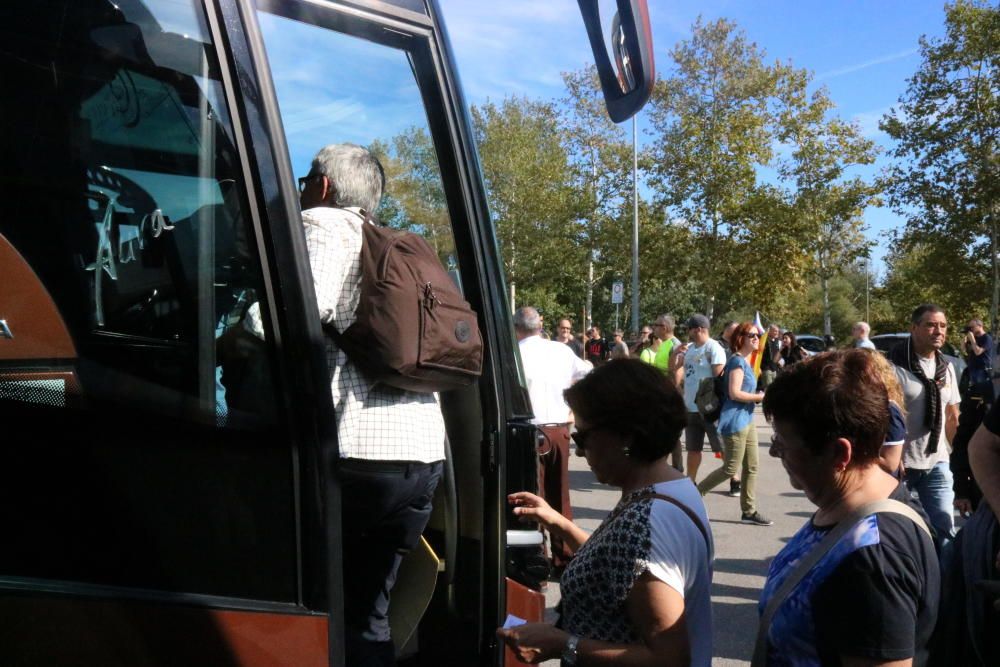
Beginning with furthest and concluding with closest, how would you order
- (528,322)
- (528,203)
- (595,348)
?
(528,203) < (595,348) < (528,322)

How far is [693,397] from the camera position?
867 centimetres

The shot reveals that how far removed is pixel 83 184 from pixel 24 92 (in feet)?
0.64

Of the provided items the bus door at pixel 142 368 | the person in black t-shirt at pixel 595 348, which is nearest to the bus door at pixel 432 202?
the bus door at pixel 142 368

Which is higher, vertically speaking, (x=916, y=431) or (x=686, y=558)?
(x=686, y=558)

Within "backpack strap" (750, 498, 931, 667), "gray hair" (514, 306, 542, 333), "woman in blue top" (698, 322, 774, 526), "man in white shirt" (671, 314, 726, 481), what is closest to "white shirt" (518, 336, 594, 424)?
"gray hair" (514, 306, 542, 333)

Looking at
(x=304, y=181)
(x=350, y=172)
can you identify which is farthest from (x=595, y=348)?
(x=304, y=181)

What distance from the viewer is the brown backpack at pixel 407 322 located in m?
2.26

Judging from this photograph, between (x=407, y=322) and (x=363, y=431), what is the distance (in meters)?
0.32

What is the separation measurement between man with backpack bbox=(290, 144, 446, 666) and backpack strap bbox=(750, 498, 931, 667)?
1.02m

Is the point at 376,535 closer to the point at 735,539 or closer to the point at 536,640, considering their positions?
the point at 536,640

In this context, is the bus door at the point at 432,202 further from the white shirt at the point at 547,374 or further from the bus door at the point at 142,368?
the white shirt at the point at 547,374

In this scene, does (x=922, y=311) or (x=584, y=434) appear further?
(x=922, y=311)

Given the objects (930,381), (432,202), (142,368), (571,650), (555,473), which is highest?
(432,202)

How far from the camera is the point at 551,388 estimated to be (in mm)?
6871
